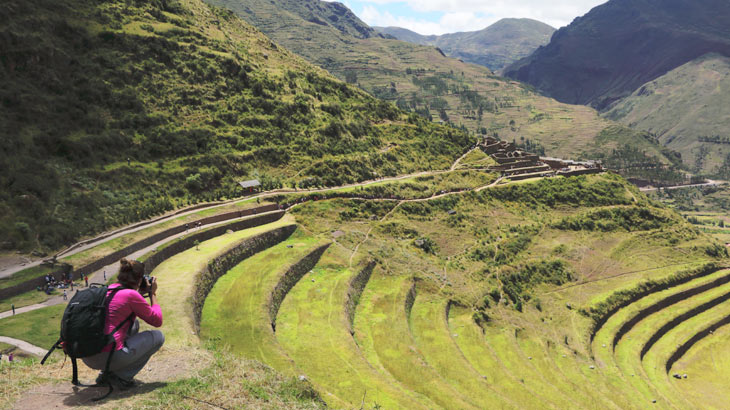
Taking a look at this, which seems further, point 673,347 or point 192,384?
point 673,347

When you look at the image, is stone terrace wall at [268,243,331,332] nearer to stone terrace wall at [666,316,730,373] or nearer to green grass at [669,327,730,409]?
green grass at [669,327,730,409]

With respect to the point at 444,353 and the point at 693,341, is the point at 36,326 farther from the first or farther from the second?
the point at 693,341

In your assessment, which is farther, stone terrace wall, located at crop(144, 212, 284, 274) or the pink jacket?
stone terrace wall, located at crop(144, 212, 284, 274)

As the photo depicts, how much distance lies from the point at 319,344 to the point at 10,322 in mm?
17783

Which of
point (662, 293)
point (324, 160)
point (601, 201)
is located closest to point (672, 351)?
point (662, 293)

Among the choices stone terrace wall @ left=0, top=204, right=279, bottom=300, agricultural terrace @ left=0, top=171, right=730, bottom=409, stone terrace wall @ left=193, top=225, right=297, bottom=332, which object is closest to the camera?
stone terrace wall @ left=0, top=204, right=279, bottom=300

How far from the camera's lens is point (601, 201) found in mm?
74812

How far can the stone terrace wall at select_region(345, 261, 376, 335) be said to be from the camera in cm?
3732

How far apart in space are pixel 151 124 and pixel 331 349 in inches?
1611

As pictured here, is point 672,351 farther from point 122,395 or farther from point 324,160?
point 122,395

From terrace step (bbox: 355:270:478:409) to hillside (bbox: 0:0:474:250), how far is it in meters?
21.6

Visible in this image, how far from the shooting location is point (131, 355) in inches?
367

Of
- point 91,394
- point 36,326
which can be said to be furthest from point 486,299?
point 91,394

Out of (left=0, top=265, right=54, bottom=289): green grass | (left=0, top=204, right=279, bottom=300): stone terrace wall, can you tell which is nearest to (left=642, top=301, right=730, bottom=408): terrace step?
(left=0, top=204, right=279, bottom=300): stone terrace wall
